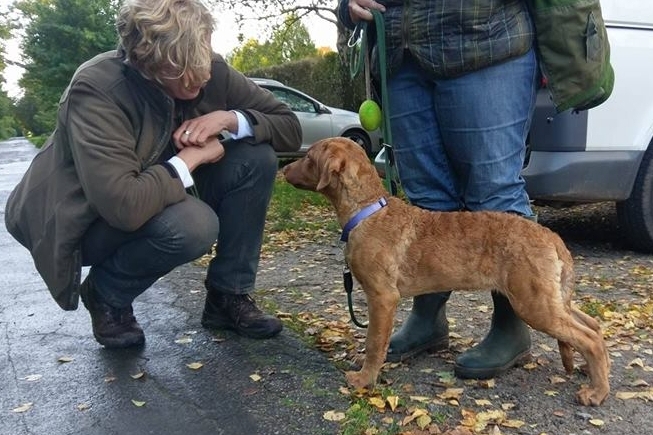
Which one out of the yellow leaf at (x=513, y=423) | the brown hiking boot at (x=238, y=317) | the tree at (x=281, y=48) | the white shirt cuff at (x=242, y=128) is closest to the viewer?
the yellow leaf at (x=513, y=423)

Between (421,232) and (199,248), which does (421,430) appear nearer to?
(421,232)

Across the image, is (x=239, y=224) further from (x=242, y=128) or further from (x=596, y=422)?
(x=596, y=422)

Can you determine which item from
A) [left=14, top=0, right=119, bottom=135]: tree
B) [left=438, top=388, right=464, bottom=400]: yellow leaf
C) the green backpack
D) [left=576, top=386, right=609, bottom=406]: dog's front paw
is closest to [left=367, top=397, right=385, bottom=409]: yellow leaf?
[left=438, top=388, right=464, bottom=400]: yellow leaf

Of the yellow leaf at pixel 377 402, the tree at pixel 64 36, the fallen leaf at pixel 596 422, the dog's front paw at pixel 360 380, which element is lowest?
the fallen leaf at pixel 596 422

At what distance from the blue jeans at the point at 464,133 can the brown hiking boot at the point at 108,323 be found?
1.67 meters

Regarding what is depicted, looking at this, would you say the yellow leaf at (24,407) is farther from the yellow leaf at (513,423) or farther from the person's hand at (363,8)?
the person's hand at (363,8)

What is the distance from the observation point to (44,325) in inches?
160

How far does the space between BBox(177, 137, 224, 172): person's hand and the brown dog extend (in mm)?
394

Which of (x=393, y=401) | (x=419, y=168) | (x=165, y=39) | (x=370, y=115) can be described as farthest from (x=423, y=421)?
(x=165, y=39)

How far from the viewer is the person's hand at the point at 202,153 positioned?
3.26 meters

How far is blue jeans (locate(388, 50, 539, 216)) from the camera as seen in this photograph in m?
2.89

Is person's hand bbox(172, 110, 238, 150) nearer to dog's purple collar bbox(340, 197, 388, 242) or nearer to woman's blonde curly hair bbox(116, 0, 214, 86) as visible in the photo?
woman's blonde curly hair bbox(116, 0, 214, 86)

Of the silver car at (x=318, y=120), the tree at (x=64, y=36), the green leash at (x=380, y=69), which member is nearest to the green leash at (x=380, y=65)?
the green leash at (x=380, y=69)

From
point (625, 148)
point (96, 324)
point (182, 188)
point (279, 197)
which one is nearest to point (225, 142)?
point (182, 188)
